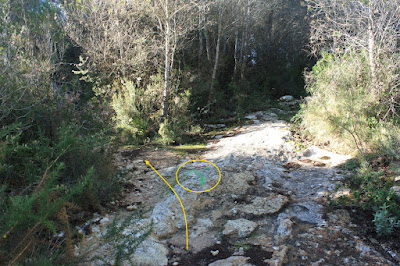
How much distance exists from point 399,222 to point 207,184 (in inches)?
87.9

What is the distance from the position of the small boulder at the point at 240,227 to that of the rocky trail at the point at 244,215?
1cm

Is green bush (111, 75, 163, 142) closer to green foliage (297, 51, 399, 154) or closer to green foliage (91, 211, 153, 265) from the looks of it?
green foliage (297, 51, 399, 154)

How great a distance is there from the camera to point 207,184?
13.4 ft

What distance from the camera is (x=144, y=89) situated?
8633 mm

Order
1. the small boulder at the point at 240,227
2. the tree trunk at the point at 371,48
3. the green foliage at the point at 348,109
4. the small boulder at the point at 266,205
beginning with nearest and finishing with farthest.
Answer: the small boulder at the point at 240,227
the small boulder at the point at 266,205
the green foliage at the point at 348,109
the tree trunk at the point at 371,48

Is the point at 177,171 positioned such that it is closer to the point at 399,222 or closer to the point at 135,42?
the point at 399,222

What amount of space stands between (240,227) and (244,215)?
13.9 inches

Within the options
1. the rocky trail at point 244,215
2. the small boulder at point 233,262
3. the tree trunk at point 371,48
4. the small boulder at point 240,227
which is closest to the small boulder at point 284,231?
the rocky trail at point 244,215

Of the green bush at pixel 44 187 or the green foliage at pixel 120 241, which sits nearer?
the green bush at pixel 44 187

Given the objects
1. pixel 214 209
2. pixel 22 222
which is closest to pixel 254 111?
pixel 214 209

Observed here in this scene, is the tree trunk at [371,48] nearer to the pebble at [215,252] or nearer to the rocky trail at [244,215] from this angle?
the rocky trail at [244,215]

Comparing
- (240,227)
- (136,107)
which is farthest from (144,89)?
(240,227)

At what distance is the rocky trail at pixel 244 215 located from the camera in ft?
8.50

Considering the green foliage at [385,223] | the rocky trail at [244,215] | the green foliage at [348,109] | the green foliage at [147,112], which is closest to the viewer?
the rocky trail at [244,215]
